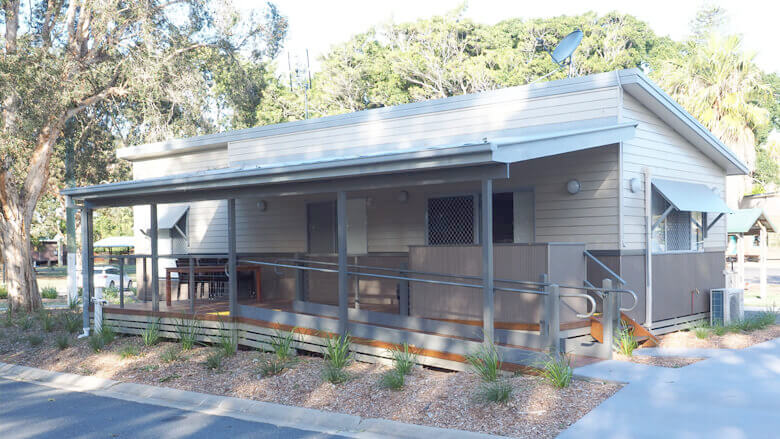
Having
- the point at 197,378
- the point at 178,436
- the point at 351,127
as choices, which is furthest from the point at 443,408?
the point at 351,127

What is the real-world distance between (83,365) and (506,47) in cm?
3016

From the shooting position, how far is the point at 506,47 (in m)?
36.2

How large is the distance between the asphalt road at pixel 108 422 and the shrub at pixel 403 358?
1513 millimetres

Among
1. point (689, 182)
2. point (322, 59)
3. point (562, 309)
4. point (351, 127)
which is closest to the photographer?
point (562, 309)

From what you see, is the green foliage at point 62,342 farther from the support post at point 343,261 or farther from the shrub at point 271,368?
the support post at point 343,261

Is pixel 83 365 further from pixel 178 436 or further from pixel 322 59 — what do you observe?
pixel 322 59

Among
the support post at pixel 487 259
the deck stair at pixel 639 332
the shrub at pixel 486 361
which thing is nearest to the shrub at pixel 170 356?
the shrub at pixel 486 361

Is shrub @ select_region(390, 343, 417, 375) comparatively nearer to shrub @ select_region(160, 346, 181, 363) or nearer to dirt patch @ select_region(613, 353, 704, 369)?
dirt patch @ select_region(613, 353, 704, 369)

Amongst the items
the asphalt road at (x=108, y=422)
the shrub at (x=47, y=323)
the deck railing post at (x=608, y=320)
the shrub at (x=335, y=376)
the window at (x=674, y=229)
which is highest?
the window at (x=674, y=229)

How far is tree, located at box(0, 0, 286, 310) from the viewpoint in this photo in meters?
15.7

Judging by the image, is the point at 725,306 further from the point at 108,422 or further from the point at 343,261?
the point at 108,422

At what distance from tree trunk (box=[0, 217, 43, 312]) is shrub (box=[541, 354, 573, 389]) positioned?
13.8 m

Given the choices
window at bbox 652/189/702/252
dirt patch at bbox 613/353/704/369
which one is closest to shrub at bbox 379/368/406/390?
dirt patch at bbox 613/353/704/369

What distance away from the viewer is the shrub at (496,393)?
6.67 m
